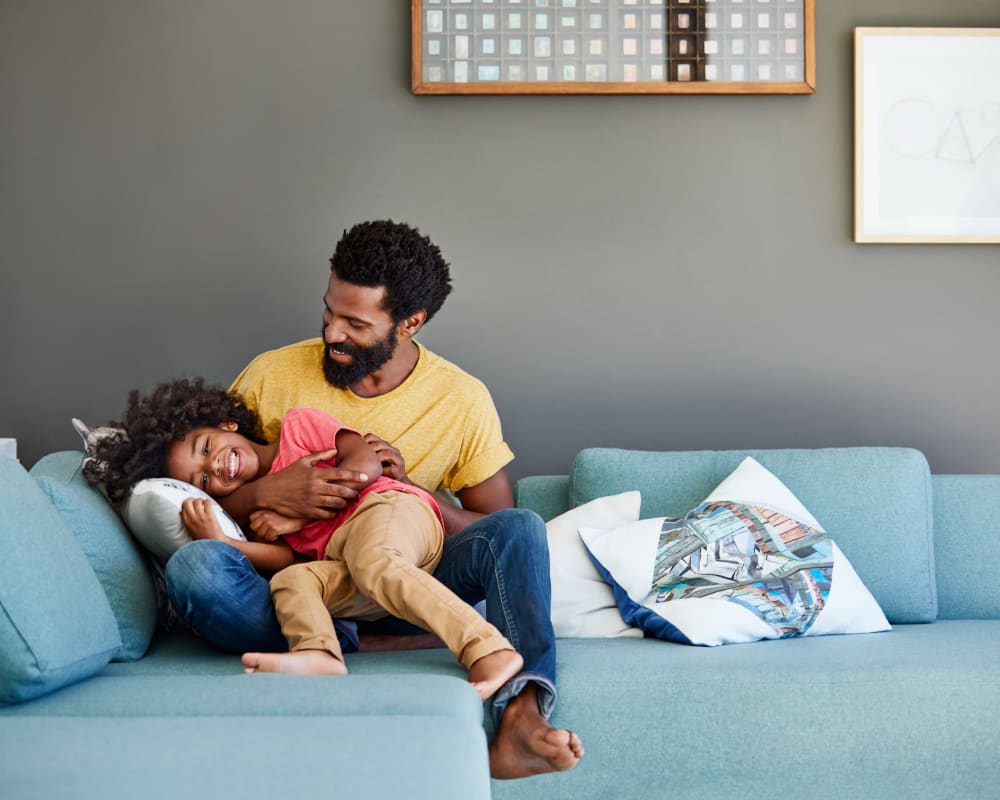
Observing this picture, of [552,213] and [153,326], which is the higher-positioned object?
[552,213]

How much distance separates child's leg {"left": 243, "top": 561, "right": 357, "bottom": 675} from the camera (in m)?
1.67

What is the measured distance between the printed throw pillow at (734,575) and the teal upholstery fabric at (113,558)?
0.91 metres

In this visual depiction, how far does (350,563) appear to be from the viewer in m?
1.89

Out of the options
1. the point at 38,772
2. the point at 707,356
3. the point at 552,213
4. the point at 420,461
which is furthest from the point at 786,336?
the point at 38,772

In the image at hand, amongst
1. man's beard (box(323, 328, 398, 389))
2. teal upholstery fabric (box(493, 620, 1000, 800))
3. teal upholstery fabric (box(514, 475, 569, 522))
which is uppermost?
man's beard (box(323, 328, 398, 389))

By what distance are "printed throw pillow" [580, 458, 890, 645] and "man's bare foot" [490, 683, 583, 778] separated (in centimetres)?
47

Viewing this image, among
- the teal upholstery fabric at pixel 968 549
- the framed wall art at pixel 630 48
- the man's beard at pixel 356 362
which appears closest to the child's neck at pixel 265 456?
the man's beard at pixel 356 362

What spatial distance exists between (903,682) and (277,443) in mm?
1332

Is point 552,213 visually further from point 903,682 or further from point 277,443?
point 903,682

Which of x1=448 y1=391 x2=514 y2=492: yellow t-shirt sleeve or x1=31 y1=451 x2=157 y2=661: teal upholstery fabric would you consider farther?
x1=448 y1=391 x2=514 y2=492: yellow t-shirt sleeve

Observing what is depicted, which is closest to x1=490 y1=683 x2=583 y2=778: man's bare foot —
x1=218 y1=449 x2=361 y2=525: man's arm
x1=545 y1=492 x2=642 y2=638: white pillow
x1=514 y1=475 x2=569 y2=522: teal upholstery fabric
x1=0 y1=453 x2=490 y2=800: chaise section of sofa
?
x1=0 y1=453 x2=490 y2=800: chaise section of sofa

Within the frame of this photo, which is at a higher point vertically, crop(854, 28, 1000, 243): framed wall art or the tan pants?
crop(854, 28, 1000, 243): framed wall art

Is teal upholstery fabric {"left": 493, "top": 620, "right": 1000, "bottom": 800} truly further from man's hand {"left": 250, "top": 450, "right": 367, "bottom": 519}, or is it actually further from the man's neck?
the man's neck

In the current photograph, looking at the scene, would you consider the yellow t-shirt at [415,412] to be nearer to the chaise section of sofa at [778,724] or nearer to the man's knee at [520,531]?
the man's knee at [520,531]
